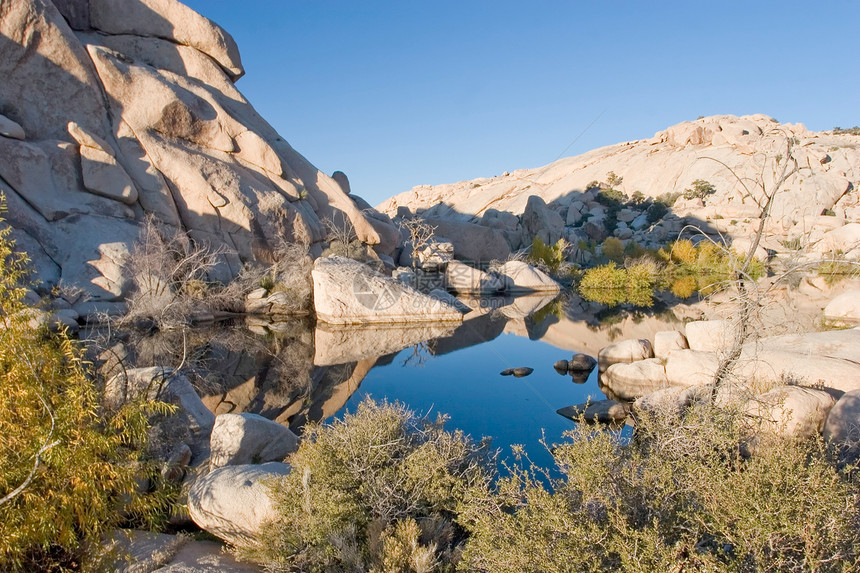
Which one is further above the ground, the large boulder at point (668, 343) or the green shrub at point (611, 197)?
the green shrub at point (611, 197)

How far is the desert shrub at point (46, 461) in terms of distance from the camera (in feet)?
11.2

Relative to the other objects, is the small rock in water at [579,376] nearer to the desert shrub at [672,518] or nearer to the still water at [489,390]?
the still water at [489,390]

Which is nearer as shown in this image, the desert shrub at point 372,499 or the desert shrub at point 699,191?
the desert shrub at point 372,499

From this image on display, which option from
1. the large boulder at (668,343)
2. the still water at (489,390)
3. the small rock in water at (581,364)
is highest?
the large boulder at (668,343)

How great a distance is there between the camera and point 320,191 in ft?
88.5

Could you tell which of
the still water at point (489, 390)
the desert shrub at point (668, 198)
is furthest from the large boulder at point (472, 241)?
the desert shrub at point (668, 198)

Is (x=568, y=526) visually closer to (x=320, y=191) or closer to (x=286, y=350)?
(x=286, y=350)

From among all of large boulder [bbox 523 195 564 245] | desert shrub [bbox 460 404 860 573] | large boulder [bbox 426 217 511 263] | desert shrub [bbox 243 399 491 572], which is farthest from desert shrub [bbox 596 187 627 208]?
desert shrub [bbox 460 404 860 573]

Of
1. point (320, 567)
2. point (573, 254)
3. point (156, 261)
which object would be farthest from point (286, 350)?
point (573, 254)

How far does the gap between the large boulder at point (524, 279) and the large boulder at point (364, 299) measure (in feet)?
32.9

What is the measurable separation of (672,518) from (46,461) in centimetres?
411

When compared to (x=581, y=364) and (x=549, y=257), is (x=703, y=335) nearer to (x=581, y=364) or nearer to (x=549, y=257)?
(x=581, y=364)

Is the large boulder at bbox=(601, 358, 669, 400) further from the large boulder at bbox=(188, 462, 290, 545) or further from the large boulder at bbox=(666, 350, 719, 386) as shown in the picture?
the large boulder at bbox=(188, 462, 290, 545)

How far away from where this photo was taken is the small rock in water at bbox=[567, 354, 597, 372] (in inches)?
487
